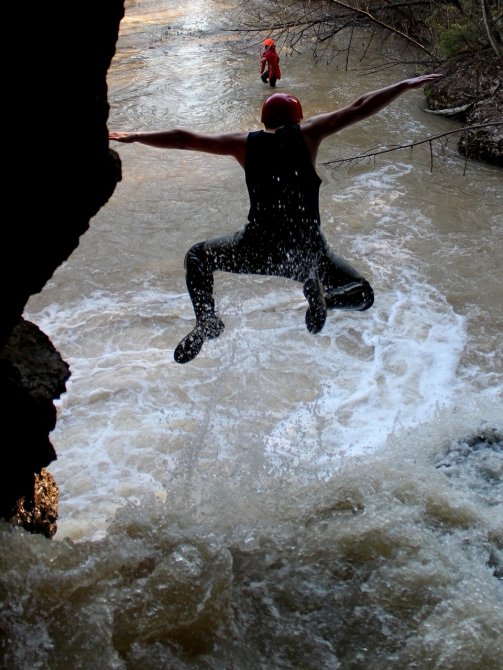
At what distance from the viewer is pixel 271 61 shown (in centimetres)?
1362

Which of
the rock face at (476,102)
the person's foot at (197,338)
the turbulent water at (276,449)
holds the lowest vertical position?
the turbulent water at (276,449)

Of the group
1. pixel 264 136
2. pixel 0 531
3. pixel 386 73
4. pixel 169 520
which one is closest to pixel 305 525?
pixel 169 520

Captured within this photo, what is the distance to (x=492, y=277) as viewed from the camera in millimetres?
6988

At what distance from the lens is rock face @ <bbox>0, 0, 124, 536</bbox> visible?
7.72 feet

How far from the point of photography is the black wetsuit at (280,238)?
3.73 meters

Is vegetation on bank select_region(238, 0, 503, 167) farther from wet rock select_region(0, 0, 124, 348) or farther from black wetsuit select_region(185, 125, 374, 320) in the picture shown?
wet rock select_region(0, 0, 124, 348)

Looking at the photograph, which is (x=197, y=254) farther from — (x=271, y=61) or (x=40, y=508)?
(x=271, y=61)

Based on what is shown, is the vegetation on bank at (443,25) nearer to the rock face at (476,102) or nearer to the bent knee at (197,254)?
the rock face at (476,102)

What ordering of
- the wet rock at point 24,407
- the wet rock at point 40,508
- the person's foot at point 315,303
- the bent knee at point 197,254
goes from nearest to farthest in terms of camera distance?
1. the wet rock at point 24,407
2. the wet rock at point 40,508
3. the person's foot at point 315,303
4. the bent knee at point 197,254

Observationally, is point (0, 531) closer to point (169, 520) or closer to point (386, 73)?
point (169, 520)

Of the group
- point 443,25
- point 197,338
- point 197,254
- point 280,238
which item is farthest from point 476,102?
point 197,338

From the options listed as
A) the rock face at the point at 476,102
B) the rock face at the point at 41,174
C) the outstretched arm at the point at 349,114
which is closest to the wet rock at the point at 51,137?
the rock face at the point at 41,174

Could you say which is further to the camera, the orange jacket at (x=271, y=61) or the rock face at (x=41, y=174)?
the orange jacket at (x=271, y=61)

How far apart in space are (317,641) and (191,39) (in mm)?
19220
